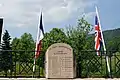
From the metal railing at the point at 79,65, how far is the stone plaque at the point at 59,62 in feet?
4.20

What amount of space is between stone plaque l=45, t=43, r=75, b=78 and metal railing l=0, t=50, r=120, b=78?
128 centimetres

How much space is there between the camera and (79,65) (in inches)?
535

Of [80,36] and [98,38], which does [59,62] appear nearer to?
[98,38]

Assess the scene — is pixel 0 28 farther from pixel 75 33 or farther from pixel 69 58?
pixel 75 33

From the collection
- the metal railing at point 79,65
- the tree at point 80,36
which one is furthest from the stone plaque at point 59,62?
the tree at point 80,36

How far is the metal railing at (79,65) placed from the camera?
41.9 ft

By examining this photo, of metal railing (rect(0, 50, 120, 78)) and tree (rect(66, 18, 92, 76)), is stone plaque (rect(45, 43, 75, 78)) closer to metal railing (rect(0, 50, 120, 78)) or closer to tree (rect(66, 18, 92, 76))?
metal railing (rect(0, 50, 120, 78))

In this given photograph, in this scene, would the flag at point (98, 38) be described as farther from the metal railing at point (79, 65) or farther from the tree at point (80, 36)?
the tree at point (80, 36)

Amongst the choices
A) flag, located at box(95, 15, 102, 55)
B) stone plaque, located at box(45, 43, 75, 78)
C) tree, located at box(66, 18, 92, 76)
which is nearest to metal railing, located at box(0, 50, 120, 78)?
flag, located at box(95, 15, 102, 55)

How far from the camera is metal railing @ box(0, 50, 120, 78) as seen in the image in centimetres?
1277

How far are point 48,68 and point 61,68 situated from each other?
21.3 inches

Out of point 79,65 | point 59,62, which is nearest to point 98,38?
point 79,65

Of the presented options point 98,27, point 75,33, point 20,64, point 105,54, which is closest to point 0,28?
point 20,64

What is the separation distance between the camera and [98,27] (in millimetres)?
14836
